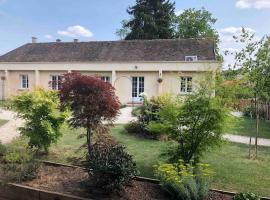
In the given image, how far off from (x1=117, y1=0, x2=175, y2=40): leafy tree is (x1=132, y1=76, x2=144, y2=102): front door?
14690 mm

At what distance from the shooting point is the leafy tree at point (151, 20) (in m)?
39.9

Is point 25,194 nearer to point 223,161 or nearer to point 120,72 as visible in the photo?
point 223,161

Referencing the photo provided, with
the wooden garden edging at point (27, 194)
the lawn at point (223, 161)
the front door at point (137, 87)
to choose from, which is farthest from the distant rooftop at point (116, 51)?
the wooden garden edging at point (27, 194)

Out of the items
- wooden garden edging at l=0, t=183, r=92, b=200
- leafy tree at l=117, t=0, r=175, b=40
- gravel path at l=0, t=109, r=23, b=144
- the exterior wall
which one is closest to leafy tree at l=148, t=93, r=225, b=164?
wooden garden edging at l=0, t=183, r=92, b=200

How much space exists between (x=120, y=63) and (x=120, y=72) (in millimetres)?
888

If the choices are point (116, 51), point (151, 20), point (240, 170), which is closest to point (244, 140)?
point (240, 170)

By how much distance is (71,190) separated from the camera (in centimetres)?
551

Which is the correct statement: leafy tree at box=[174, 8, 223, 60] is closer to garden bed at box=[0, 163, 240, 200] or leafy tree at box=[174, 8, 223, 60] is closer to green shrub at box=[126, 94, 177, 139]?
green shrub at box=[126, 94, 177, 139]

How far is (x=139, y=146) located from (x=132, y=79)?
17434 mm

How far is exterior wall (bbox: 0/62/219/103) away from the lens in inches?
995

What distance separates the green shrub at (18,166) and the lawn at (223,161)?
1322 mm

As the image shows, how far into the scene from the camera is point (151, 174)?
6848mm

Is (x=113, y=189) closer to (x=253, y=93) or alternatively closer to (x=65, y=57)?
(x=253, y=93)

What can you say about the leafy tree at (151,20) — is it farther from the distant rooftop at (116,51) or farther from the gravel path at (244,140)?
the gravel path at (244,140)
